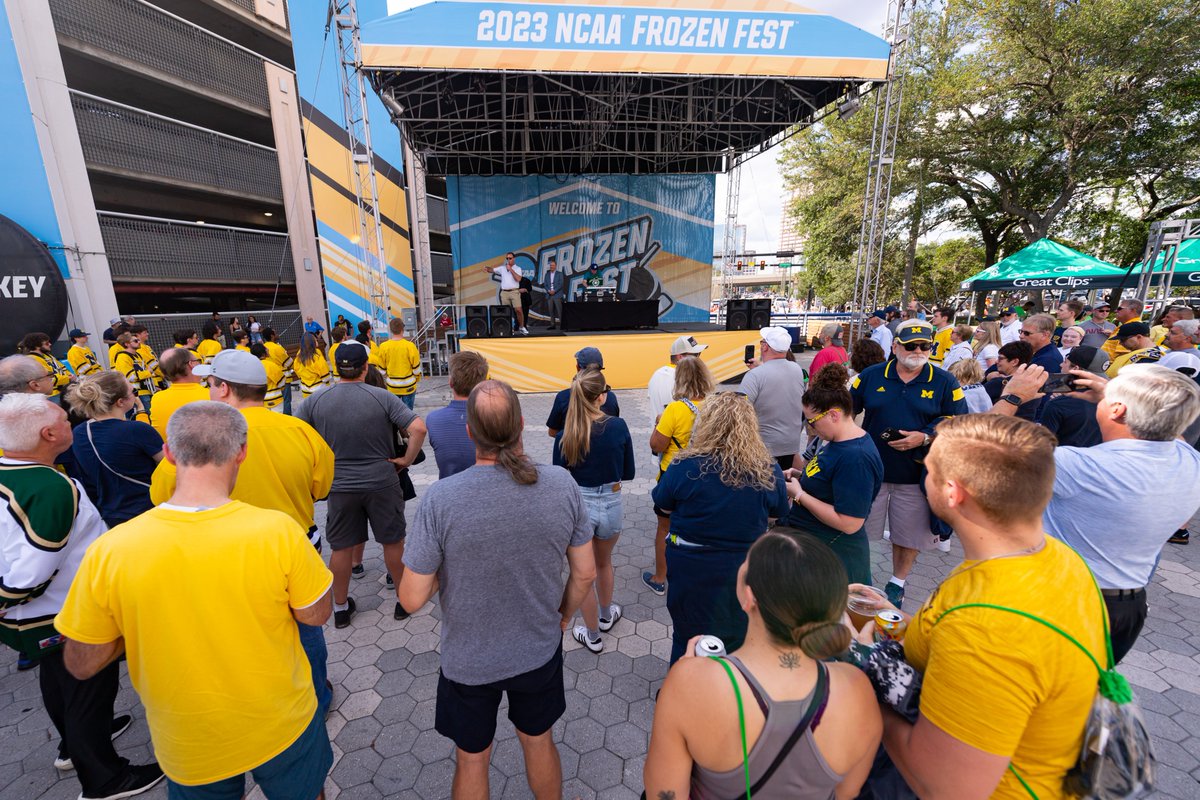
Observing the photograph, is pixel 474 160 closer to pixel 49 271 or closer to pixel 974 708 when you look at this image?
pixel 49 271

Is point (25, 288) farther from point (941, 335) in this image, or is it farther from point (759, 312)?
point (941, 335)

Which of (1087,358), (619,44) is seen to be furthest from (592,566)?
(619,44)

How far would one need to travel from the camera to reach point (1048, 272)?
410 inches

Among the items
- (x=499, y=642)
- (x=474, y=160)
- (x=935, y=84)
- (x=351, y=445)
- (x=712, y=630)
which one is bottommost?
(x=712, y=630)

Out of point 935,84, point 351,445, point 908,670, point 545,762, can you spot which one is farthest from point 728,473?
point 935,84

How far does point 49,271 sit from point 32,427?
11.8 metres

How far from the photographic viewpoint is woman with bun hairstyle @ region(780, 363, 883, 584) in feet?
7.38

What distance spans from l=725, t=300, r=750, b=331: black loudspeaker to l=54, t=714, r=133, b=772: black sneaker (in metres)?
11.2

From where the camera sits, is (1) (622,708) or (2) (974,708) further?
(1) (622,708)

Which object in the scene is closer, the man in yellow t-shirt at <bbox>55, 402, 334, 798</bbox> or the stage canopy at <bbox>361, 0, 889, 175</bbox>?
the man in yellow t-shirt at <bbox>55, 402, 334, 798</bbox>

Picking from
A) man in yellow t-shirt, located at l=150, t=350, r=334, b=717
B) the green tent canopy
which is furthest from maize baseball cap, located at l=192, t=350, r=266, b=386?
the green tent canopy

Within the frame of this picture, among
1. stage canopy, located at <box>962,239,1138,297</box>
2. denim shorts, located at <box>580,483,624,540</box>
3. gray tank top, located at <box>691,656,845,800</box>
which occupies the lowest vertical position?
denim shorts, located at <box>580,483,624,540</box>

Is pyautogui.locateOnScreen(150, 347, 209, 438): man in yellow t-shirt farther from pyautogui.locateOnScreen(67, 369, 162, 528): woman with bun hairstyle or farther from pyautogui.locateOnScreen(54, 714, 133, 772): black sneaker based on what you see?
pyautogui.locateOnScreen(54, 714, 133, 772): black sneaker

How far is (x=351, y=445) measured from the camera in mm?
2973
